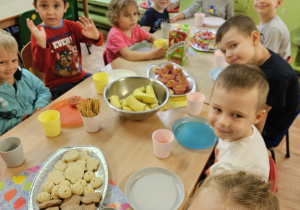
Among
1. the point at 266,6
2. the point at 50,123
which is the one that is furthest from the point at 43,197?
the point at 266,6

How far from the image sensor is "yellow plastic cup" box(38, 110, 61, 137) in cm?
102

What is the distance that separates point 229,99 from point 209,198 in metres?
0.47

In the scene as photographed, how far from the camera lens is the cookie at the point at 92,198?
2.56ft

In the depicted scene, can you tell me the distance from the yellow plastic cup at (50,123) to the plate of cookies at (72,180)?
5.0 inches

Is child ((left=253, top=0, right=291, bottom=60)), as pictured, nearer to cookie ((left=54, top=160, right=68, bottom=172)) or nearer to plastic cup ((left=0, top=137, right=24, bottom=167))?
cookie ((left=54, top=160, right=68, bottom=172))

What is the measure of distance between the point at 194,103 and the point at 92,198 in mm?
669

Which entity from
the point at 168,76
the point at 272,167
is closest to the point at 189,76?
the point at 168,76

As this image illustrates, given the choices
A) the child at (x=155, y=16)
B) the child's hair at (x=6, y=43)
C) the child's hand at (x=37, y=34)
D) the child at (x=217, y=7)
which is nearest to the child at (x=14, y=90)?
the child's hair at (x=6, y=43)

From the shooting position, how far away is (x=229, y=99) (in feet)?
3.06

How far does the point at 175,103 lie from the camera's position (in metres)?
1.30

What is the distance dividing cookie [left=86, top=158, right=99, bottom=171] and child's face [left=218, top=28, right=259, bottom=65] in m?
0.99

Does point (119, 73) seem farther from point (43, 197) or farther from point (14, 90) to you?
point (43, 197)

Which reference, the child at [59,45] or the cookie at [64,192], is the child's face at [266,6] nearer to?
the child at [59,45]

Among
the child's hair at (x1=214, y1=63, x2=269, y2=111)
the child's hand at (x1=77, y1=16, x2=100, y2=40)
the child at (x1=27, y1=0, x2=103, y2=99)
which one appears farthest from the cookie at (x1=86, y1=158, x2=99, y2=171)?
the child's hand at (x1=77, y1=16, x2=100, y2=40)
